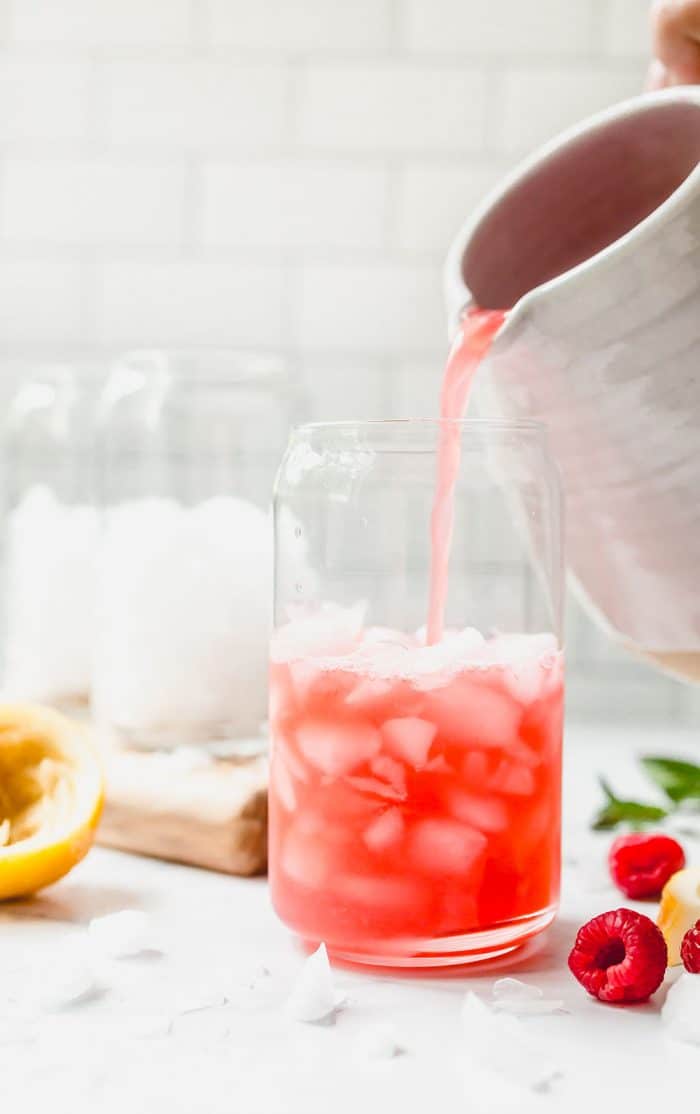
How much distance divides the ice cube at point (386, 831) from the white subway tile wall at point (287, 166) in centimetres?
108

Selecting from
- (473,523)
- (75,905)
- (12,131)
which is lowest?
(75,905)

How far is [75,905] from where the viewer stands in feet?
3.16

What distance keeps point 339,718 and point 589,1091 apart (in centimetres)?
25

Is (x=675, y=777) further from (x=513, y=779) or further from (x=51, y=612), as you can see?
(x=51, y=612)

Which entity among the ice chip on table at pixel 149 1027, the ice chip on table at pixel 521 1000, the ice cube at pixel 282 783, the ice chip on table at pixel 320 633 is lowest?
the ice chip on table at pixel 149 1027

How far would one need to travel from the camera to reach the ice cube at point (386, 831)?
0.78 meters

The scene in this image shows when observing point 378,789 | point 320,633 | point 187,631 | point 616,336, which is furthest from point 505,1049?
point 187,631

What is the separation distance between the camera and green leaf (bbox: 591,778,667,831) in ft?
3.66

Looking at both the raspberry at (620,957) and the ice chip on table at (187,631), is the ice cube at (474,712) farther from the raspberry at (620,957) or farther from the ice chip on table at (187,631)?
the ice chip on table at (187,631)

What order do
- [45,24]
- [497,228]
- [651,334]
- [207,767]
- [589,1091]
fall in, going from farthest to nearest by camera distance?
[45,24] → [207,767] → [497,228] → [651,334] → [589,1091]

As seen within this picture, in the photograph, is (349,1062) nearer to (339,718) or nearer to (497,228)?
(339,718)

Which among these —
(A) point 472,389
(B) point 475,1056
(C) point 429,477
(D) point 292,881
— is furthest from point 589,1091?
(A) point 472,389

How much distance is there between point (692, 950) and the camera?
0.75 meters

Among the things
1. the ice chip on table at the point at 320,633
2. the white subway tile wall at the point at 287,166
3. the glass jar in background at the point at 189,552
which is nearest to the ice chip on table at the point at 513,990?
the ice chip on table at the point at 320,633
